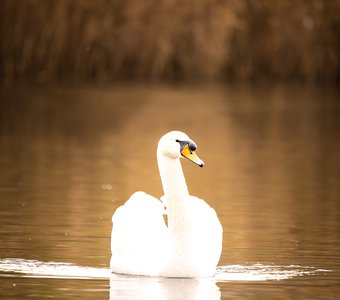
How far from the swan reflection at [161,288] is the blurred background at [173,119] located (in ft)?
0.49

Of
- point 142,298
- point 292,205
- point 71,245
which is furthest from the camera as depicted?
point 292,205

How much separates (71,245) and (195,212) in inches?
47.9

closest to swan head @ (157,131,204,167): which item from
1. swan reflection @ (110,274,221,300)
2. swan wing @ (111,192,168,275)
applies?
swan wing @ (111,192,168,275)

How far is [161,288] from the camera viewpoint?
8.28 metres

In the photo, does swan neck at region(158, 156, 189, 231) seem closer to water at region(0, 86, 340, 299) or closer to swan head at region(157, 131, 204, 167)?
swan head at region(157, 131, 204, 167)

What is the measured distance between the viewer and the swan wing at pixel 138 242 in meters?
8.67

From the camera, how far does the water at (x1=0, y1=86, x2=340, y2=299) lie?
337 inches

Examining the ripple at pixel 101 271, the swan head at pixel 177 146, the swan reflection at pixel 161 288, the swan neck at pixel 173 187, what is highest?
the swan head at pixel 177 146

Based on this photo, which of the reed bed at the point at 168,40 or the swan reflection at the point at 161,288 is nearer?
the swan reflection at the point at 161,288

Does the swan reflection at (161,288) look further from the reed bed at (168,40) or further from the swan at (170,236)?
the reed bed at (168,40)

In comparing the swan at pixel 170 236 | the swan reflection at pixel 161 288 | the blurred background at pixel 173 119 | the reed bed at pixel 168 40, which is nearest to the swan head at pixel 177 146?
the swan at pixel 170 236

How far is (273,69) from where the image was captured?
120 feet

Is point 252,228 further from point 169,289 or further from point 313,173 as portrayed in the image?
point 313,173

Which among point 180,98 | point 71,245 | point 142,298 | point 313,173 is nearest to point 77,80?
point 180,98
